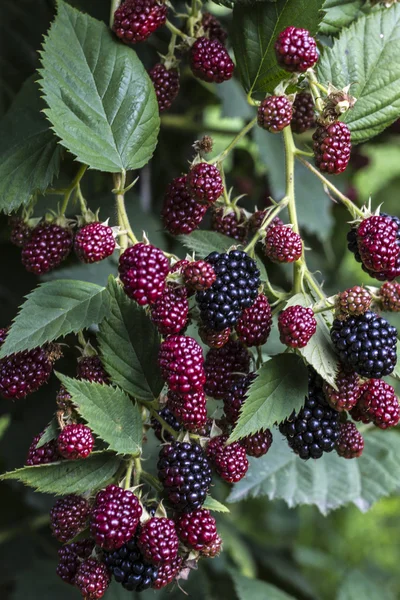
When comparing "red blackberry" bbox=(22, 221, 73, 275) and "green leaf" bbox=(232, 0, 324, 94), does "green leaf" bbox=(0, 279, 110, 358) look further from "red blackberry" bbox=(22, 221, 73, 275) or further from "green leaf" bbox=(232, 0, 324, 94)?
"green leaf" bbox=(232, 0, 324, 94)

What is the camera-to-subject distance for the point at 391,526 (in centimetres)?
288

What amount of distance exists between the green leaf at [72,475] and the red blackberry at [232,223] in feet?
1.22

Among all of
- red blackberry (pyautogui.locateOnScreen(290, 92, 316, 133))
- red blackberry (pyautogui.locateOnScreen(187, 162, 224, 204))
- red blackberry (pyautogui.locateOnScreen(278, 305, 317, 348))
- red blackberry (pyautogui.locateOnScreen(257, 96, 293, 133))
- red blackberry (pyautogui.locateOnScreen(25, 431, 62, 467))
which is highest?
red blackberry (pyautogui.locateOnScreen(257, 96, 293, 133))

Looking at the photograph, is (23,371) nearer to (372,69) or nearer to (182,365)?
(182,365)

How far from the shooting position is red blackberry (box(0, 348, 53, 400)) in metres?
0.89

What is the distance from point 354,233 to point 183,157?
3.26 feet

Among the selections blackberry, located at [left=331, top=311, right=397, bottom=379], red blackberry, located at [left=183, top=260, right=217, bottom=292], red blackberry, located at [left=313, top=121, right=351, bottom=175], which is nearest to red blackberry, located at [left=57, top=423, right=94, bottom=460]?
red blackberry, located at [left=183, top=260, right=217, bottom=292]

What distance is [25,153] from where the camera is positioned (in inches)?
41.3

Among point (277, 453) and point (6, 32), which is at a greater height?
point (6, 32)

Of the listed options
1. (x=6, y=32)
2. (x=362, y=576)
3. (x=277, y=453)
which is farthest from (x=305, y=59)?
(x=362, y=576)

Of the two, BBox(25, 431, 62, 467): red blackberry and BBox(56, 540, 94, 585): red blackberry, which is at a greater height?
BBox(25, 431, 62, 467): red blackberry

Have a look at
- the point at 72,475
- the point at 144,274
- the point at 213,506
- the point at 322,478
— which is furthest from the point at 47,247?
the point at 322,478

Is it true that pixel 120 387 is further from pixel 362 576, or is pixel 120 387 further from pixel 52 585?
pixel 362 576

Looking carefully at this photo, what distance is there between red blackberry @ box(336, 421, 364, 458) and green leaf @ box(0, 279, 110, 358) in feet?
1.21
